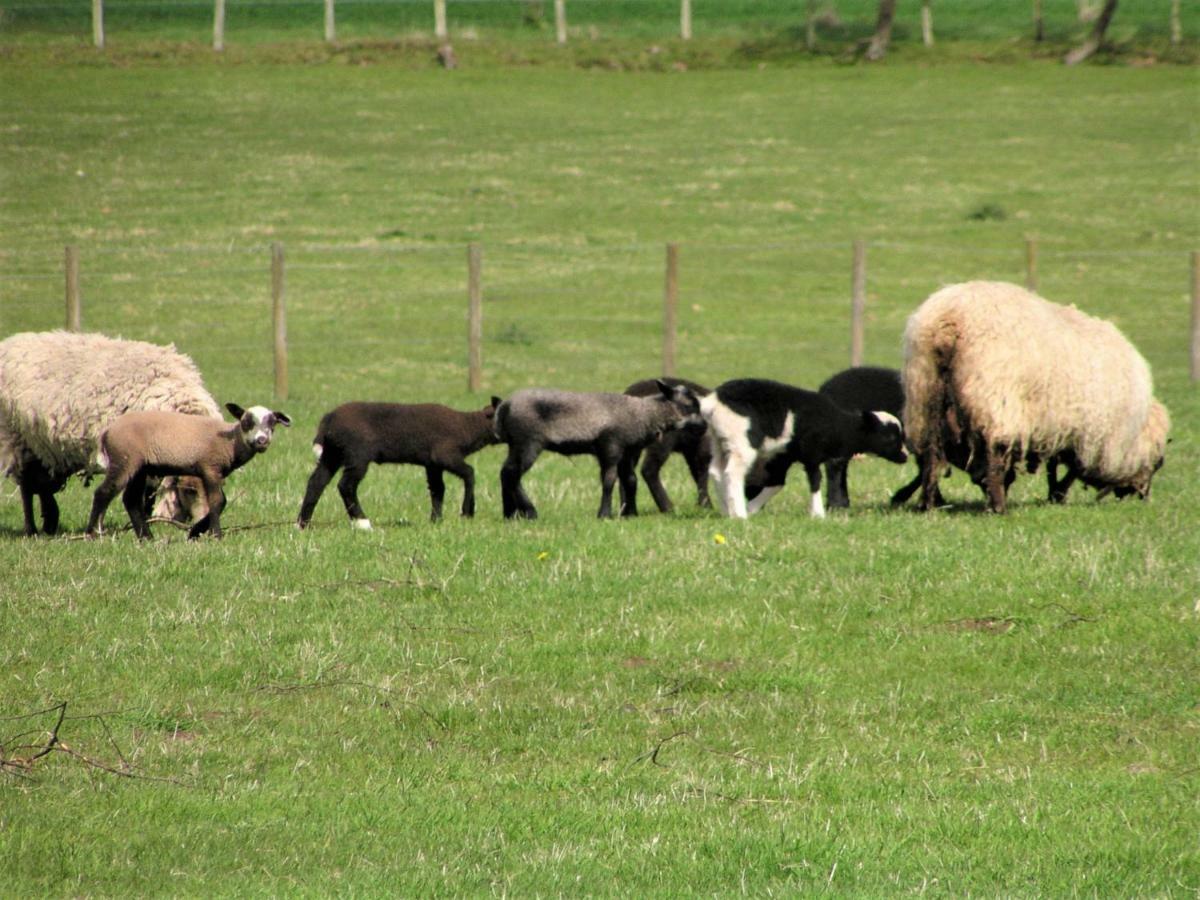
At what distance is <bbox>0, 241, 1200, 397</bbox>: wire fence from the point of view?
2620 centimetres

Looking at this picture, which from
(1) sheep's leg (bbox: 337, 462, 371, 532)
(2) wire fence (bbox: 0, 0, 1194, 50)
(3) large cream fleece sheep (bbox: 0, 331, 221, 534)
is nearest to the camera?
(1) sheep's leg (bbox: 337, 462, 371, 532)

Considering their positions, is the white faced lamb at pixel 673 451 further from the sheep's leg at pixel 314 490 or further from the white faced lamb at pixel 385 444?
the sheep's leg at pixel 314 490

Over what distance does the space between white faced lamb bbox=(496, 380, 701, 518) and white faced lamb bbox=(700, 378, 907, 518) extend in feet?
0.94

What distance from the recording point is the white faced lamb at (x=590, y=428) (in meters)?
11.8

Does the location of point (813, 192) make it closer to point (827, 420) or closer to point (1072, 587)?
point (827, 420)

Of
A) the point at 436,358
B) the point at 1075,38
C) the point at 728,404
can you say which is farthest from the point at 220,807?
the point at 1075,38

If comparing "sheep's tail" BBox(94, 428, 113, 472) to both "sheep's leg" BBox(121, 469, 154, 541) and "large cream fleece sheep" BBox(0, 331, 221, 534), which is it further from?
"large cream fleece sheep" BBox(0, 331, 221, 534)

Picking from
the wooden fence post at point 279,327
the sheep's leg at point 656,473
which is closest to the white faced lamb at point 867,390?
the sheep's leg at point 656,473

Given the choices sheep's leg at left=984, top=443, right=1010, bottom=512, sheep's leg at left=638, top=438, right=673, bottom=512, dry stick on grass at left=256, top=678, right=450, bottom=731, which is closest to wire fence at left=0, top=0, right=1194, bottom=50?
sheep's leg at left=638, top=438, right=673, bottom=512

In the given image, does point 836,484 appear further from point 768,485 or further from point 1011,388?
point 1011,388

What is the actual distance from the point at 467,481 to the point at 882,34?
50.4 meters

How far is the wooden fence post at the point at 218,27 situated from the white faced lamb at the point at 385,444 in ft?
147

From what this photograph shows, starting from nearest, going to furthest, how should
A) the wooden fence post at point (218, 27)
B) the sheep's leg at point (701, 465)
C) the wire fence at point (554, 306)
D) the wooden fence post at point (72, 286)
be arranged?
the sheep's leg at point (701, 465) < the wooden fence post at point (72, 286) < the wire fence at point (554, 306) < the wooden fence post at point (218, 27)

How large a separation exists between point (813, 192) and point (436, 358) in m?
17.2
